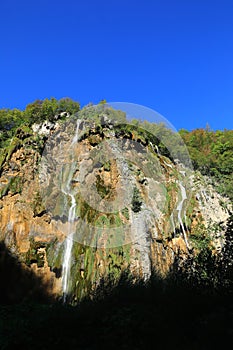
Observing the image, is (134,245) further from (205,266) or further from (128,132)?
(205,266)

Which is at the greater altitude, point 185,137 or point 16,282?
point 185,137

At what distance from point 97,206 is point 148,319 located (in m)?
10.2

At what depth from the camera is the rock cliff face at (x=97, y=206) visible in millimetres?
11375

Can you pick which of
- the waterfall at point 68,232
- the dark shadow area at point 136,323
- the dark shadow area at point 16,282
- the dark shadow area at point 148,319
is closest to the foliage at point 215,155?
the waterfall at point 68,232

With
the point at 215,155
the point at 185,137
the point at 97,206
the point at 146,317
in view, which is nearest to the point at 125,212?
the point at 97,206

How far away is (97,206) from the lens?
1305cm

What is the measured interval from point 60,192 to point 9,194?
9.67ft

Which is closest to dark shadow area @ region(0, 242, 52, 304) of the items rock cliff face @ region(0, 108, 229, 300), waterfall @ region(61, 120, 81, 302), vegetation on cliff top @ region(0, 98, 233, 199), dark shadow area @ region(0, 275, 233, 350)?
rock cliff face @ region(0, 108, 229, 300)

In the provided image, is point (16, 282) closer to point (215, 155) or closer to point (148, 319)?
point (148, 319)

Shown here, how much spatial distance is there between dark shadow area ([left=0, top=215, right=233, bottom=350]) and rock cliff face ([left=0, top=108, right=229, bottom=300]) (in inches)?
254

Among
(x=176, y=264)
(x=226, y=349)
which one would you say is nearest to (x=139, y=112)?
(x=176, y=264)

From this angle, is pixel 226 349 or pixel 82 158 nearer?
pixel 226 349

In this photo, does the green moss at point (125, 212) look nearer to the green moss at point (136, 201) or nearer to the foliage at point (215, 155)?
the green moss at point (136, 201)

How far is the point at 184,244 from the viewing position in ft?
41.7
